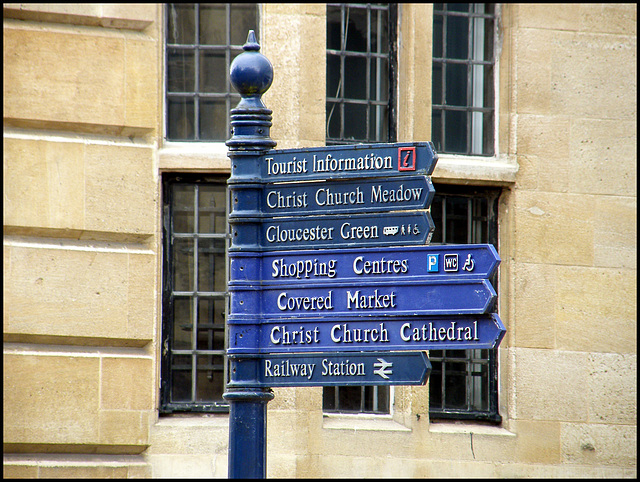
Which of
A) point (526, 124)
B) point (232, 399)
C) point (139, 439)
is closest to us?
point (232, 399)

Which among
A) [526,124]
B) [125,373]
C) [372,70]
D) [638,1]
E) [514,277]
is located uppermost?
[638,1]

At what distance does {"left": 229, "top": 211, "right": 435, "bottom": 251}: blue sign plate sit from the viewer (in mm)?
4418

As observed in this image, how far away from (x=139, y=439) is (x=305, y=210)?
290cm

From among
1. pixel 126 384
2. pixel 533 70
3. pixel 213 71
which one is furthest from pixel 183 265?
pixel 533 70

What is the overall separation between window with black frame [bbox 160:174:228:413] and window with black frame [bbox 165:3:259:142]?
0.46 meters

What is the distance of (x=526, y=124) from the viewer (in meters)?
7.17

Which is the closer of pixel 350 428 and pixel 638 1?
pixel 350 428

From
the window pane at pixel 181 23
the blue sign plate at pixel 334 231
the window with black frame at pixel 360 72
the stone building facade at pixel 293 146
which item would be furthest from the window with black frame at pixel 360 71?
the blue sign plate at pixel 334 231

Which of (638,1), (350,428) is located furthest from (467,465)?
(638,1)

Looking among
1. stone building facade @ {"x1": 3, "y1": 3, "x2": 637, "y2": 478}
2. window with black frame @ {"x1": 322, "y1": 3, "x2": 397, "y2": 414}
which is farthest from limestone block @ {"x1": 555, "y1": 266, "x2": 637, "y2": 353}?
window with black frame @ {"x1": 322, "y1": 3, "x2": 397, "y2": 414}

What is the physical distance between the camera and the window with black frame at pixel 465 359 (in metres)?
7.14

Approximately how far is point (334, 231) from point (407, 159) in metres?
0.52

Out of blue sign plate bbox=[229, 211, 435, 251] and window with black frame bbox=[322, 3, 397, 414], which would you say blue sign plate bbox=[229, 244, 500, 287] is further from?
window with black frame bbox=[322, 3, 397, 414]

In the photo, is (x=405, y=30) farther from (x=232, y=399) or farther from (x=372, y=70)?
(x=232, y=399)
